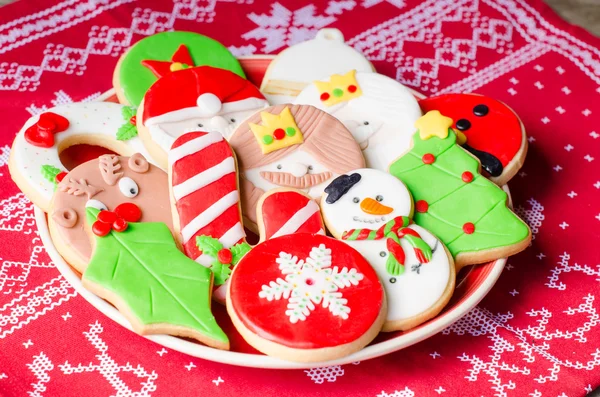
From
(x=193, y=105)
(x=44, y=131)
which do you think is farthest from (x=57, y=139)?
(x=193, y=105)

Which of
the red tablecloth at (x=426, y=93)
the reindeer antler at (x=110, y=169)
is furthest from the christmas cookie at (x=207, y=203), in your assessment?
the red tablecloth at (x=426, y=93)

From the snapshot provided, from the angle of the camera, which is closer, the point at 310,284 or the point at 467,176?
the point at 310,284

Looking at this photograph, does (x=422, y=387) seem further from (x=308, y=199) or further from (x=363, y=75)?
(x=363, y=75)

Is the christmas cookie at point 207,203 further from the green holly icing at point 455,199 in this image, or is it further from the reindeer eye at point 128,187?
the green holly icing at point 455,199

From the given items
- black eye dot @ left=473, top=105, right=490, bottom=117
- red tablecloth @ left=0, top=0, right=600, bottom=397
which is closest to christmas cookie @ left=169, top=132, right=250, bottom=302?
red tablecloth @ left=0, top=0, right=600, bottom=397

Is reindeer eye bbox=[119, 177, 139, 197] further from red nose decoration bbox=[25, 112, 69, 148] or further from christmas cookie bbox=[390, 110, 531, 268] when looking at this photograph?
christmas cookie bbox=[390, 110, 531, 268]

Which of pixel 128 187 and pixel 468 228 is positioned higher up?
pixel 128 187

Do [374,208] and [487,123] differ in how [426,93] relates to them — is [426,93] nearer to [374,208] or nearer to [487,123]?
[487,123]

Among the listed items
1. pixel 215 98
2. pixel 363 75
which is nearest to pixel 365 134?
pixel 363 75
